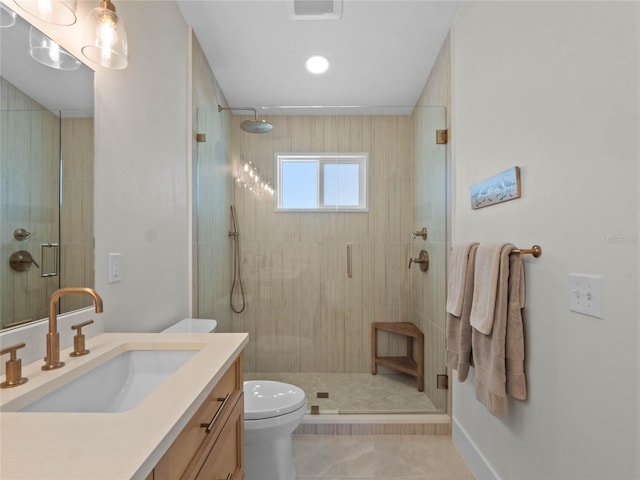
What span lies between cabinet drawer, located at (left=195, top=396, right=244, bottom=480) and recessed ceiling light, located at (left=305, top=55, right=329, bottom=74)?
2193mm

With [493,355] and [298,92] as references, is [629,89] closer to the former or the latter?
[493,355]

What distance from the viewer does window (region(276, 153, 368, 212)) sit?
2.38 metres

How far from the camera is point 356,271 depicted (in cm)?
243

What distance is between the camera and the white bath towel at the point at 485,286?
1.28 m

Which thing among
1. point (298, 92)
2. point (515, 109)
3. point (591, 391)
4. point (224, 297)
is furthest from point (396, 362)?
point (298, 92)

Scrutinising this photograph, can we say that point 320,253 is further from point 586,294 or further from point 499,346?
point 586,294

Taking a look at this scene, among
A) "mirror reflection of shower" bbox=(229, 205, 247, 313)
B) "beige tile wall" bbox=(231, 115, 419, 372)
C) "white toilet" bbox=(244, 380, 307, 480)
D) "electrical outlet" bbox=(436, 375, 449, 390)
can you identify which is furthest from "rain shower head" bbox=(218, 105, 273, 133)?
"electrical outlet" bbox=(436, 375, 449, 390)

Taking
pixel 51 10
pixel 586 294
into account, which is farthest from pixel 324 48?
pixel 586 294

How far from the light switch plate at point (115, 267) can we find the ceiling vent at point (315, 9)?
1645mm

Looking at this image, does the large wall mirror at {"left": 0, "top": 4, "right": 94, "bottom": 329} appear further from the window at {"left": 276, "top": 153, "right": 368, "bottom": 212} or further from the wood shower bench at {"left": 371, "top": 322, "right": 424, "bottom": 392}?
the wood shower bench at {"left": 371, "top": 322, "right": 424, "bottom": 392}

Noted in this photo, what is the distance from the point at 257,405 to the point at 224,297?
3.21 feet

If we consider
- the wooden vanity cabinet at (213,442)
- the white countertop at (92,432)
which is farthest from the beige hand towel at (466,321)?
the white countertop at (92,432)

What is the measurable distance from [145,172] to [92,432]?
4.05ft

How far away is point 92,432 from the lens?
1.84ft
